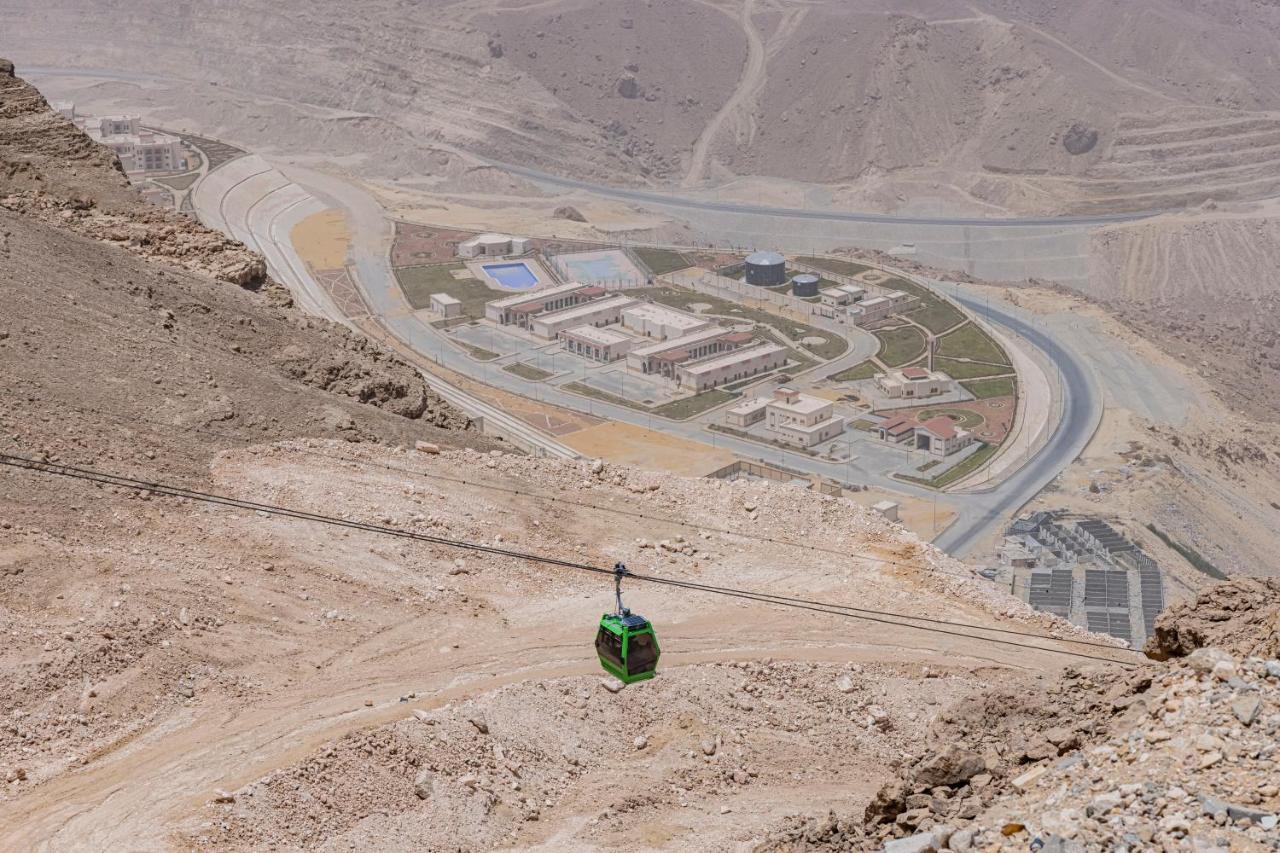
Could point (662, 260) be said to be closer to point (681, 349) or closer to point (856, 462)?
point (681, 349)

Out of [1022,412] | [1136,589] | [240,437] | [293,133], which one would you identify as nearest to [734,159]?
[293,133]

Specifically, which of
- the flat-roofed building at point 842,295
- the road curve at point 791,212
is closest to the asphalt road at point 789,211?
the road curve at point 791,212

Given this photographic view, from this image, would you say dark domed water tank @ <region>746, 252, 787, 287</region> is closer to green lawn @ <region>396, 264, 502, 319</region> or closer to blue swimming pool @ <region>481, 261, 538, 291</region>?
blue swimming pool @ <region>481, 261, 538, 291</region>

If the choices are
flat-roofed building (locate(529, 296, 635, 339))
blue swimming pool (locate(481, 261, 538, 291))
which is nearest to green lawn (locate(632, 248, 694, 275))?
blue swimming pool (locate(481, 261, 538, 291))

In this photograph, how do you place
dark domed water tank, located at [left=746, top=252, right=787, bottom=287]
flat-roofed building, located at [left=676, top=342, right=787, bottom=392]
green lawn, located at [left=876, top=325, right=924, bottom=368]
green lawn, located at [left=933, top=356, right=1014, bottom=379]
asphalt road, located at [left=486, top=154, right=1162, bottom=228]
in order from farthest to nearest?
asphalt road, located at [left=486, top=154, right=1162, bottom=228], dark domed water tank, located at [left=746, top=252, right=787, bottom=287], green lawn, located at [left=876, top=325, right=924, bottom=368], green lawn, located at [left=933, top=356, right=1014, bottom=379], flat-roofed building, located at [left=676, top=342, right=787, bottom=392]

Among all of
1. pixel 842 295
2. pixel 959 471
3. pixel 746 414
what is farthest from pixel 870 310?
pixel 959 471

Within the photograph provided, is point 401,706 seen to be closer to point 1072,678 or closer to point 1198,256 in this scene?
point 1072,678
